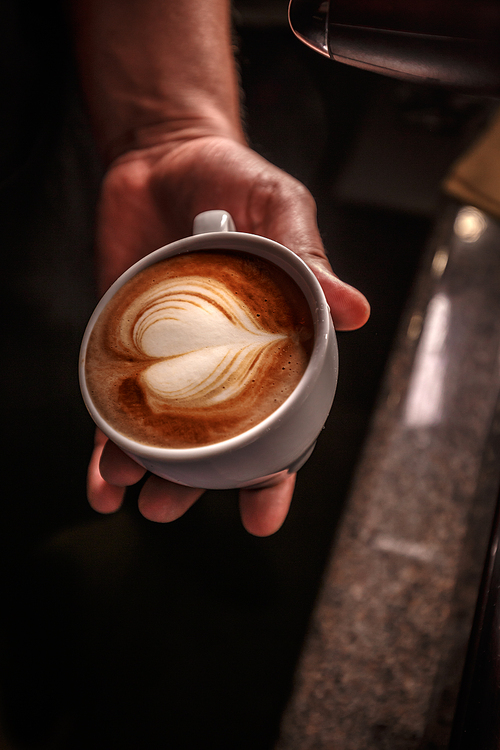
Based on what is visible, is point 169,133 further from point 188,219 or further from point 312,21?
point 312,21

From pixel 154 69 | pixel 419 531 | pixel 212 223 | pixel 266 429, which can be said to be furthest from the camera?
pixel 154 69

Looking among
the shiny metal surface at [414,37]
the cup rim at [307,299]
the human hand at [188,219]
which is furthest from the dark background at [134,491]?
the shiny metal surface at [414,37]

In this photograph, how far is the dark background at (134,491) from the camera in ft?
1.50

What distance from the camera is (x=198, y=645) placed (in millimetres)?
478

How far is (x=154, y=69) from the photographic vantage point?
26.9 inches

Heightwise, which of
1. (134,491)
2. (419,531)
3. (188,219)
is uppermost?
(188,219)

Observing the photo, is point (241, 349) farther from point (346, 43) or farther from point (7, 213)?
point (7, 213)

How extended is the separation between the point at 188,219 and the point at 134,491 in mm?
340

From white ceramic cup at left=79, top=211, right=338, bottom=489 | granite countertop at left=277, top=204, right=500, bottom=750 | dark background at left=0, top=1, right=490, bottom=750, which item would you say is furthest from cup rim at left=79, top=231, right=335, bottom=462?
granite countertop at left=277, top=204, right=500, bottom=750

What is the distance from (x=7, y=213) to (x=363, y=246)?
0.48 m

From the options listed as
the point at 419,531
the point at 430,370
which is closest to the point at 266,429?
the point at 419,531

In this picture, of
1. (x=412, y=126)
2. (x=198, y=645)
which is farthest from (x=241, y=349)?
(x=412, y=126)

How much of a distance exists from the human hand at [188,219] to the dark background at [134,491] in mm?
23

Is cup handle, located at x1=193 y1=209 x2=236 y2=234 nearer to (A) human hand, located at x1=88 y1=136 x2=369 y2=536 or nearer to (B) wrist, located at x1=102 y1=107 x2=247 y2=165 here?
(A) human hand, located at x1=88 y1=136 x2=369 y2=536
